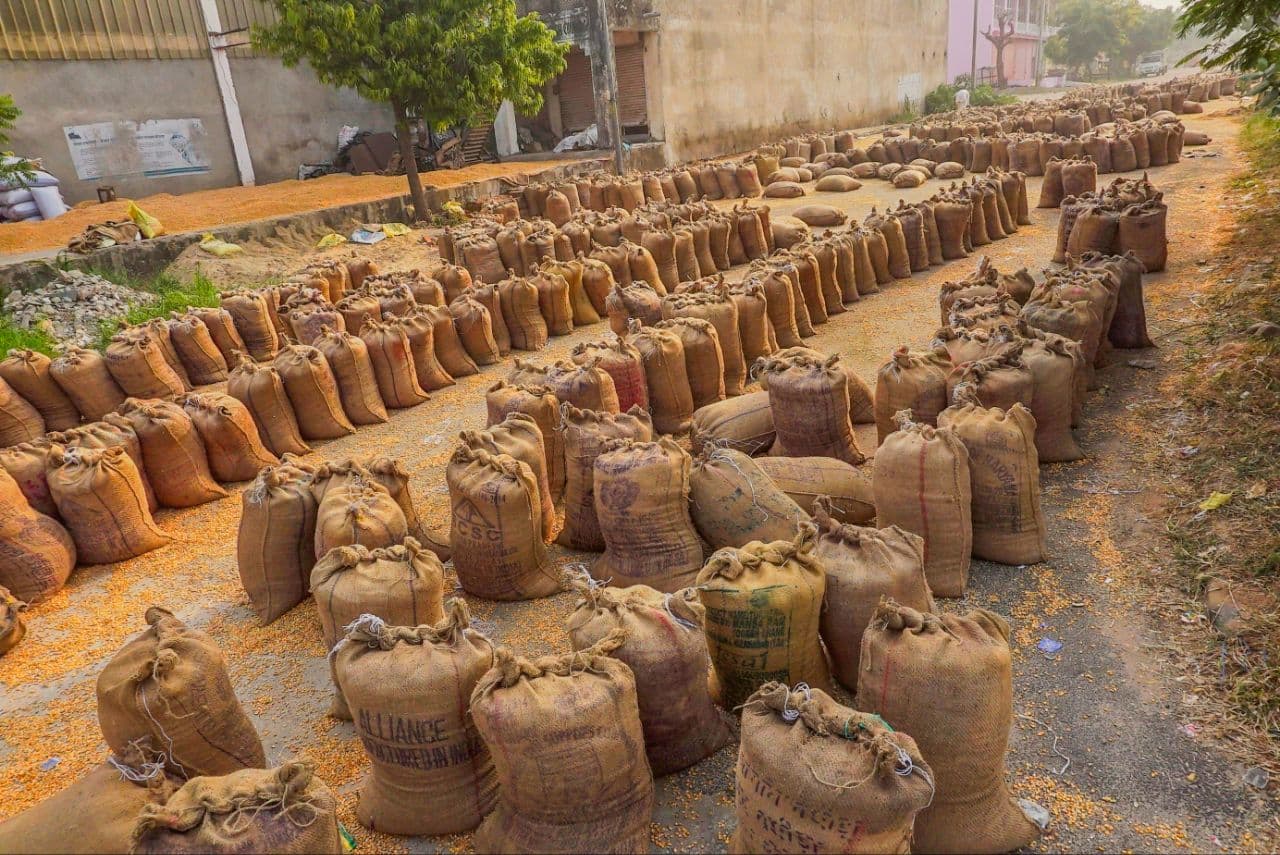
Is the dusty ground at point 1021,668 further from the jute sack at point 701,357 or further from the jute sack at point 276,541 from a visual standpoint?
the jute sack at point 701,357

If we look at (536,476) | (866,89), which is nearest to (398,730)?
(536,476)

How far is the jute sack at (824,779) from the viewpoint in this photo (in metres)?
1.94

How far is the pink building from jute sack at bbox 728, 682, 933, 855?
4052cm

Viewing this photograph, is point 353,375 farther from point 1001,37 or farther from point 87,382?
point 1001,37

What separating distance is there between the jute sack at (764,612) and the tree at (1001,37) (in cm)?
4958

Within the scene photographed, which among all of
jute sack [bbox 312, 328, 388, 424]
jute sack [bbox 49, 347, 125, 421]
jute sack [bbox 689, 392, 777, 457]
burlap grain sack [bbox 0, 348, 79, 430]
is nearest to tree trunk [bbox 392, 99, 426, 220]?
jute sack [bbox 49, 347, 125, 421]

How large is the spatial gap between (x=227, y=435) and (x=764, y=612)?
390 cm

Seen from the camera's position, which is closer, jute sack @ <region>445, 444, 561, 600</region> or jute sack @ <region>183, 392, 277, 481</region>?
jute sack @ <region>445, 444, 561, 600</region>

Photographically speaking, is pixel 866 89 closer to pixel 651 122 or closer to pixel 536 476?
pixel 651 122

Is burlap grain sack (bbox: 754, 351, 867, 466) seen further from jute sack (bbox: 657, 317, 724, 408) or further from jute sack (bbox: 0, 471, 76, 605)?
jute sack (bbox: 0, 471, 76, 605)

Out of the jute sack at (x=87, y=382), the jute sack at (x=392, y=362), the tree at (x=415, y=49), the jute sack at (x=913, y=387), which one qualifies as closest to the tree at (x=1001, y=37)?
the tree at (x=415, y=49)

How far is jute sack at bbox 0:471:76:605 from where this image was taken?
13.5 feet

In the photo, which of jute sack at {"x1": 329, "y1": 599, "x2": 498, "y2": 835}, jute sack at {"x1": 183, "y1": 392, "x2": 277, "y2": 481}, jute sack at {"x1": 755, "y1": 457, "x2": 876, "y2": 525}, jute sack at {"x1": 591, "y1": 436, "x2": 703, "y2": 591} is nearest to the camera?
jute sack at {"x1": 329, "y1": 599, "x2": 498, "y2": 835}

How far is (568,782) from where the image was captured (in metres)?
2.23
